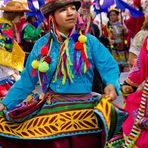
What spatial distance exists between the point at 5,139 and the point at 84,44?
91 centimetres

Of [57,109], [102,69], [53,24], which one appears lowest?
[57,109]

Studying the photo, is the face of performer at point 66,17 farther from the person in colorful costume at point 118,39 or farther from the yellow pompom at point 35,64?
the person in colorful costume at point 118,39

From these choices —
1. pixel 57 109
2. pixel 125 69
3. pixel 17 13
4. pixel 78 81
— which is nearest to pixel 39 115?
pixel 57 109

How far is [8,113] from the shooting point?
3615 mm

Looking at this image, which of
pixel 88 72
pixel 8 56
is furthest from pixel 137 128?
pixel 8 56

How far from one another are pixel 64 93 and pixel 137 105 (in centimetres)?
59

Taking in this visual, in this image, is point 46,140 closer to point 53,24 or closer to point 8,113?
point 8,113

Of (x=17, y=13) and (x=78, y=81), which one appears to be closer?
(x=78, y=81)

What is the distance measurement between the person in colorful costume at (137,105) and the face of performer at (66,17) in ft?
1.86

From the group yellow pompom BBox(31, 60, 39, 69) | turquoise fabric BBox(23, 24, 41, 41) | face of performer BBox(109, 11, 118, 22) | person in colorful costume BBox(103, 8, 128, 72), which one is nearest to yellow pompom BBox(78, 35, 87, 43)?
yellow pompom BBox(31, 60, 39, 69)

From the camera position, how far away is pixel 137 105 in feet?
12.4

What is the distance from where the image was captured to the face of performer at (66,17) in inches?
144

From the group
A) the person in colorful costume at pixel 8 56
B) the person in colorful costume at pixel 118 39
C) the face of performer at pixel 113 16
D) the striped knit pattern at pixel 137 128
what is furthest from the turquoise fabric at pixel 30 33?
the striped knit pattern at pixel 137 128

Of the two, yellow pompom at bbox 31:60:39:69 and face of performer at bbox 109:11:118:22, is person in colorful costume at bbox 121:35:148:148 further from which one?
face of performer at bbox 109:11:118:22
